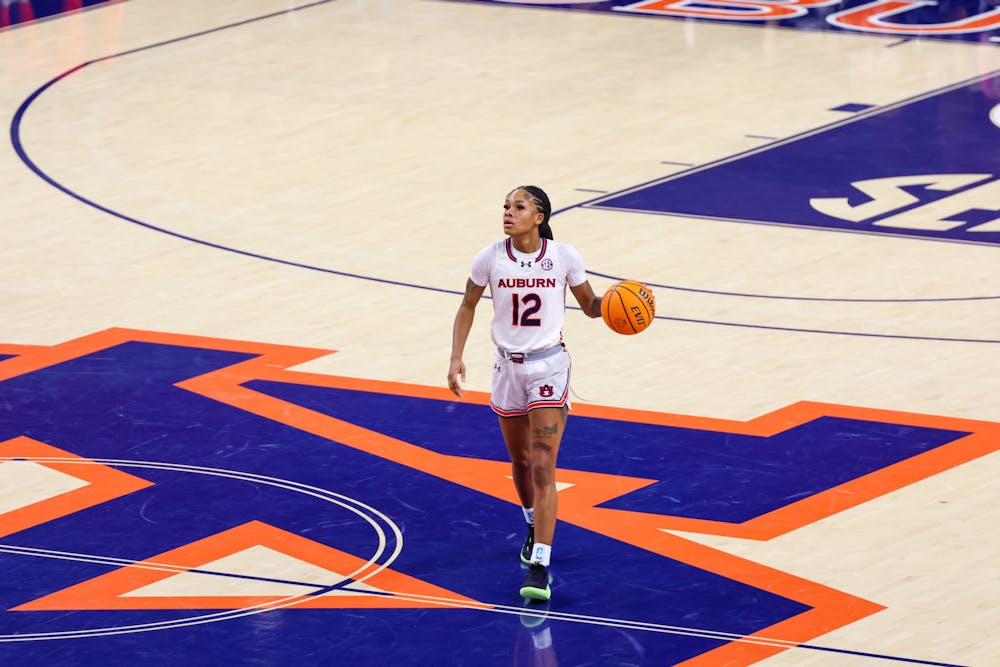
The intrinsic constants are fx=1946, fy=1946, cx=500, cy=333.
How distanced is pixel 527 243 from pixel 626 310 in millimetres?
694

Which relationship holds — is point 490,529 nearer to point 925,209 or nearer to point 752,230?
point 752,230

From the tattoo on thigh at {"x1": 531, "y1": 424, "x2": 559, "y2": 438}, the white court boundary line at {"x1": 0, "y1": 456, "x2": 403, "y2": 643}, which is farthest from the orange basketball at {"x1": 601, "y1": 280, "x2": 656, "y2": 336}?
the white court boundary line at {"x1": 0, "y1": 456, "x2": 403, "y2": 643}

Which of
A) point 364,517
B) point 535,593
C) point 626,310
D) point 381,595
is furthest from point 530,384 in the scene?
point 364,517

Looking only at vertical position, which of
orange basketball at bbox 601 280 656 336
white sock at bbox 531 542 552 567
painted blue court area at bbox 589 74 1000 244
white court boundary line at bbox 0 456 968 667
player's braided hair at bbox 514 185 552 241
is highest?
player's braided hair at bbox 514 185 552 241

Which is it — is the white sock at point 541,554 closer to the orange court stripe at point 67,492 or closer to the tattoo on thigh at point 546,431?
the tattoo on thigh at point 546,431

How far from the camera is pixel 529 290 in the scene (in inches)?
442

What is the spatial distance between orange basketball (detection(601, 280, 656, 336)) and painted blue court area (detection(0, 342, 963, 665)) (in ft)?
4.93

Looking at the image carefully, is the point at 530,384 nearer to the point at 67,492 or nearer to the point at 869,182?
the point at 67,492

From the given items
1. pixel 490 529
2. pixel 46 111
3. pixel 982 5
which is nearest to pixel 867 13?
pixel 982 5

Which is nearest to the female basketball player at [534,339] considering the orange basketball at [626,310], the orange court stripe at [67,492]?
the orange basketball at [626,310]

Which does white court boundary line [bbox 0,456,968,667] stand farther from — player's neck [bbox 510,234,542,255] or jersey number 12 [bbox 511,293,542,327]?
player's neck [bbox 510,234,542,255]

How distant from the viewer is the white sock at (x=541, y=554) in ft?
36.7

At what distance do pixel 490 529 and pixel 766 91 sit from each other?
13.2 m

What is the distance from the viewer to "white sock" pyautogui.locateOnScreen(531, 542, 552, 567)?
11.2 meters
